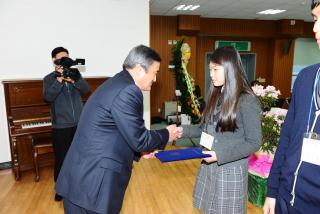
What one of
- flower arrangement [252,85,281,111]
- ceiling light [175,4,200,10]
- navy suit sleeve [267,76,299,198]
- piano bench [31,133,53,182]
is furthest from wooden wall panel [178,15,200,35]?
navy suit sleeve [267,76,299,198]

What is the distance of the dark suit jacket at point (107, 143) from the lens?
1357 mm

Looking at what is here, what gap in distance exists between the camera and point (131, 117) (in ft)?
4.44

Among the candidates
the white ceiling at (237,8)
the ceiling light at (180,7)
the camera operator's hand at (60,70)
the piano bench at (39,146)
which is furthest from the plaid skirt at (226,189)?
the ceiling light at (180,7)

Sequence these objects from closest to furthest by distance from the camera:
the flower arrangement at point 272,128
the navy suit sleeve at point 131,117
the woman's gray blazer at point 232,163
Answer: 1. the navy suit sleeve at point 131,117
2. the woman's gray blazer at point 232,163
3. the flower arrangement at point 272,128

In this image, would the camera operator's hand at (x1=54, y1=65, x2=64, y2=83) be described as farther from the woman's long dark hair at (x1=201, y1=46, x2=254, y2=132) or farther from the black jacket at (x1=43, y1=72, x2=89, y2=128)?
the woman's long dark hair at (x1=201, y1=46, x2=254, y2=132)

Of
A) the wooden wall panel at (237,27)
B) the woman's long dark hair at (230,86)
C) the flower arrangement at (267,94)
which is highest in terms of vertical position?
the wooden wall panel at (237,27)

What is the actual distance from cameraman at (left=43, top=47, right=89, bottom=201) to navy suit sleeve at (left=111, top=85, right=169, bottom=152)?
1.76 m

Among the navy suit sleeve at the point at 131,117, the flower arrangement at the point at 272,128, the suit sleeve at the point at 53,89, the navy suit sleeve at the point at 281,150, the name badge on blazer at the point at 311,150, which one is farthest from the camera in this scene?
the suit sleeve at the point at 53,89

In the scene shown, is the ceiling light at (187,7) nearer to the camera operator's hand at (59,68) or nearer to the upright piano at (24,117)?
the upright piano at (24,117)

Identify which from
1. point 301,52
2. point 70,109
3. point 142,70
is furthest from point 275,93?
point 301,52

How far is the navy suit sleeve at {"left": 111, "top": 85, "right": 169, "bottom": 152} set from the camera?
1.34 meters

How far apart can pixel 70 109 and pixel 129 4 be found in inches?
89.4

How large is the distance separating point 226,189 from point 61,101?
7.00ft

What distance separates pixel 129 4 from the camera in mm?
4371
